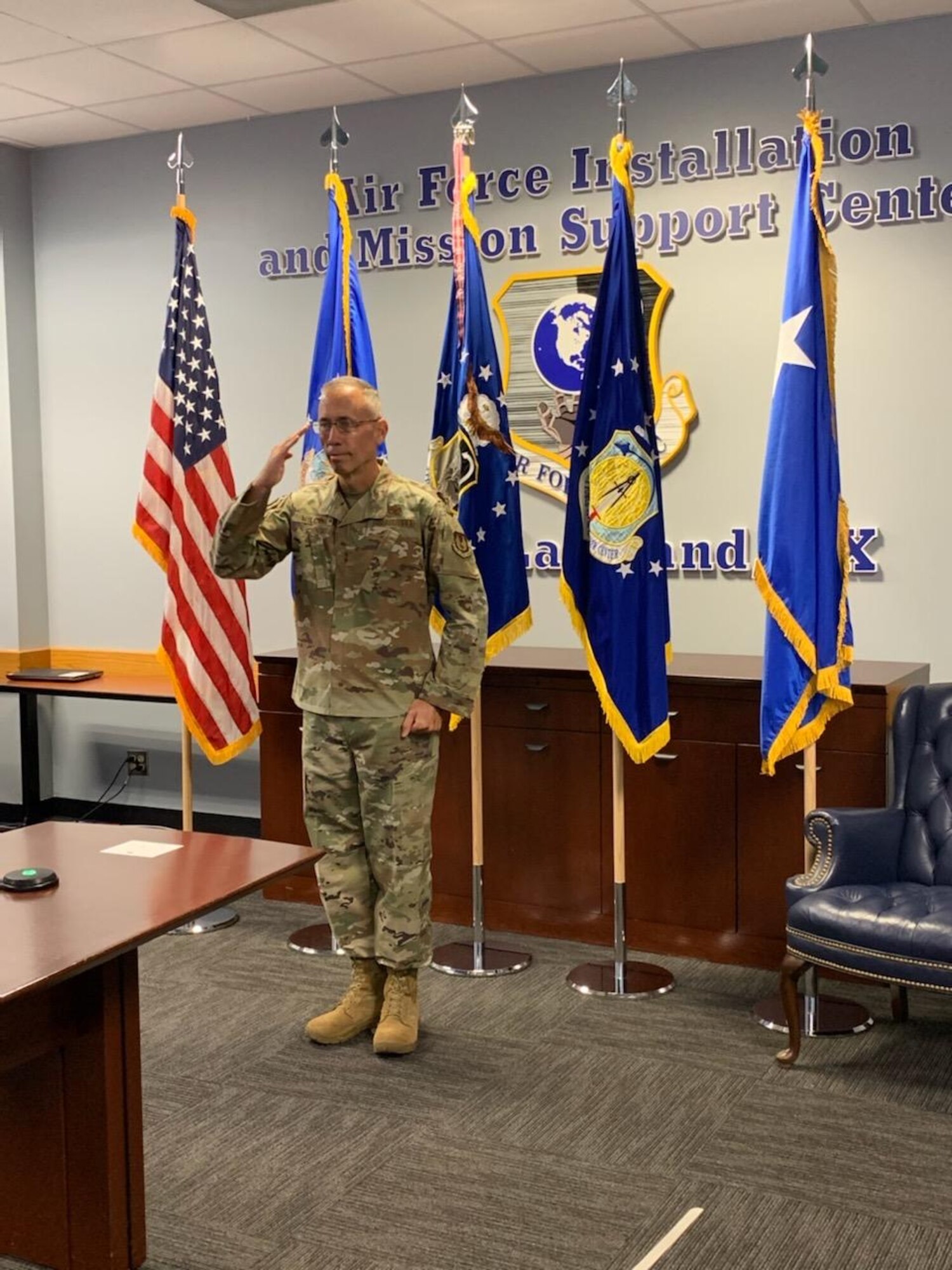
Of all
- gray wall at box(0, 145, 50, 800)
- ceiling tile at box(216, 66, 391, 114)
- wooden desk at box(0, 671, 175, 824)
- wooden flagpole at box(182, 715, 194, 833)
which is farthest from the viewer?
gray wall at box(0, 145, 50, 800)

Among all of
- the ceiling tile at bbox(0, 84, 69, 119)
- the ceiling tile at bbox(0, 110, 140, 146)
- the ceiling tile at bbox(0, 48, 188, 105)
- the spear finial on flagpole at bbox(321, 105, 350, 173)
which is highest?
the ceiling tile at bbox(0, 110, 140, 146)

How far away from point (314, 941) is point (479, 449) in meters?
1.69

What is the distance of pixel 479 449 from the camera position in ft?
14.1

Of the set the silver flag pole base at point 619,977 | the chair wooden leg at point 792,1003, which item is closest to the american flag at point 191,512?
the silver flag pole base at point 619,977

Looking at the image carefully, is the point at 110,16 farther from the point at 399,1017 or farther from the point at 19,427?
the point at 399,1017

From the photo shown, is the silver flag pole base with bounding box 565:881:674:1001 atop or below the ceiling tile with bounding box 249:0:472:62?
below

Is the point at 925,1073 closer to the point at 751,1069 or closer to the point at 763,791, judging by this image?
the point at 751,1069

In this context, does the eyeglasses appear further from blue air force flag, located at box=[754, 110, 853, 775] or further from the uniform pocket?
blue air force flag, located at box=[754, 110, 853, 775]

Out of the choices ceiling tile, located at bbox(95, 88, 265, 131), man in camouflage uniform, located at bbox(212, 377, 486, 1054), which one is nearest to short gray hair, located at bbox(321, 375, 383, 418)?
man in camouflage uniform, located at bbox(212, 377, 486, 1054)

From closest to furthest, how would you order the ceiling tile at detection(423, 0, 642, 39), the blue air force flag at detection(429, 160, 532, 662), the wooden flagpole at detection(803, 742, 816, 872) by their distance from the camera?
1. the wooden flagpole at detection(803, 742, 816, 872)
2. the blue air force flag at detection(429, 160, 532, 662)
3. the ceiling tile at detection(423, 0, 642, 39)

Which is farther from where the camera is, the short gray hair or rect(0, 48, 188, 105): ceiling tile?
rect(0, 48, 188, 105): ceiling tile

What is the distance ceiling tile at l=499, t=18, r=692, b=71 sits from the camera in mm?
4617

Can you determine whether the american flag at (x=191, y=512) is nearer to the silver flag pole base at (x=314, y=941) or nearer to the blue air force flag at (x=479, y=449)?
the silver flag pole base at (x=314, y=941)

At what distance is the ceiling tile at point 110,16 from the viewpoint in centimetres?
436
